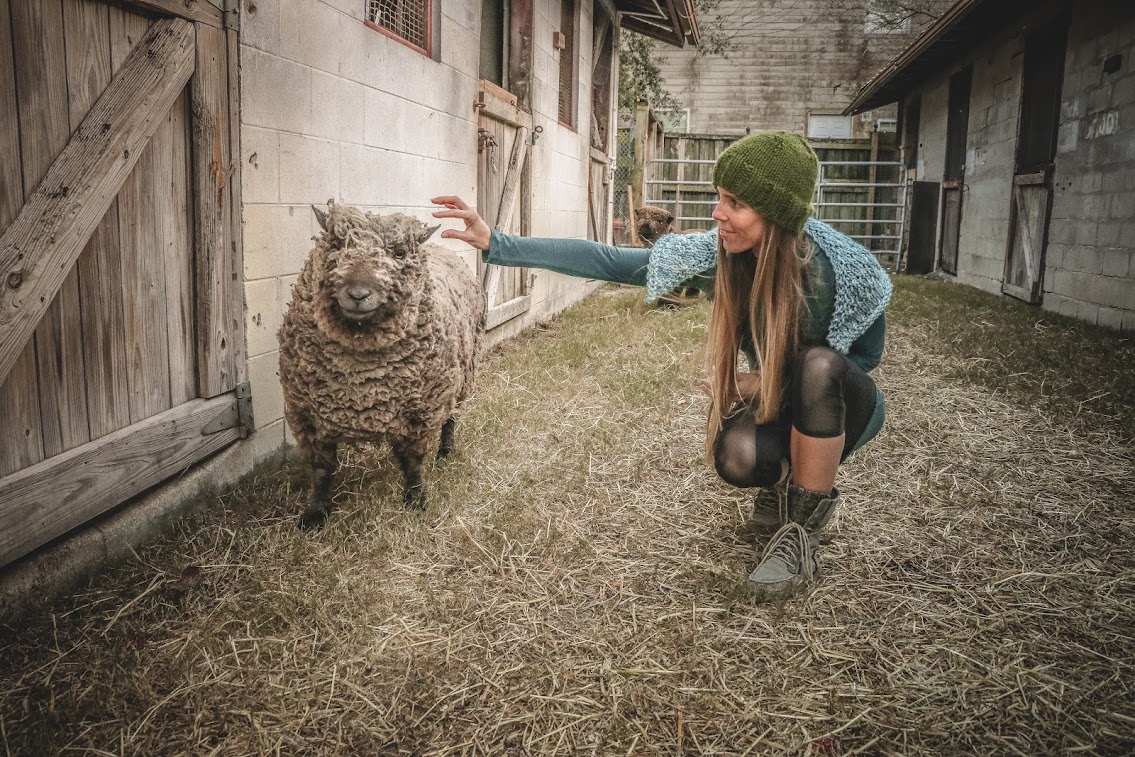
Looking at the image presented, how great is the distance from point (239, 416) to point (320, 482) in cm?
58

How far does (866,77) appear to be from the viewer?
71.6 ft

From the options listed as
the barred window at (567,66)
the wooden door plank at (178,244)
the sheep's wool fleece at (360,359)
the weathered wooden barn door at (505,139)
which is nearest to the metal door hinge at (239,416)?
the wooden door plank at (178,244)

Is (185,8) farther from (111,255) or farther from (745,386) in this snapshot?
(745,386)

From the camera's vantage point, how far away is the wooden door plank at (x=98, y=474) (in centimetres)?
230

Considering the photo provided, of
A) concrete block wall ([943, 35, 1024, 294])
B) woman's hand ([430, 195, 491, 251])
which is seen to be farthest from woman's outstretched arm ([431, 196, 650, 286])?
concrete block wall ([943, 35, 1024, 294])

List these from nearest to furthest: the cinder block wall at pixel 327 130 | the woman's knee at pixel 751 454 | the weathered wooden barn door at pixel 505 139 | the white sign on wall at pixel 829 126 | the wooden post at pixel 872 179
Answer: the woman's knee at pixel 751 454, the cinder block wall at pixel 327 130, the weathered wooden barn door at pixel 505 139, the wooden post at pixel 872 179, the white sign on wall at pixel 829 126

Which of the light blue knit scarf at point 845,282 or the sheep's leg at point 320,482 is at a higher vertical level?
the light blue knit scarf at point 845,282

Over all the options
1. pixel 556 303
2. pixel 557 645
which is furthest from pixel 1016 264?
pixel 557 645

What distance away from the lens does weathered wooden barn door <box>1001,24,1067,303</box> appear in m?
9.04

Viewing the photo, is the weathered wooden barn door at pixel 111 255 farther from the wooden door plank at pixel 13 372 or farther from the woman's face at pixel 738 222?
the woman's face at pixel 738 222

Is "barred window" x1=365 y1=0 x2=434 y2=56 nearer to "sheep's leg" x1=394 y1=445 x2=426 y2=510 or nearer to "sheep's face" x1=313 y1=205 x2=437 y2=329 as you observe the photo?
"sheep's face" x1=313 y1=205 x2=437 y2=329

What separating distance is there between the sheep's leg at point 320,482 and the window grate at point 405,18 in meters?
2.50

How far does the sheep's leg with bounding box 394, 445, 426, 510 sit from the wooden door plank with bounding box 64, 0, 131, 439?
102 cm

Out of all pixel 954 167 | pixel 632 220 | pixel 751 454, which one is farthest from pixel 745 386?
pixel 954 167
